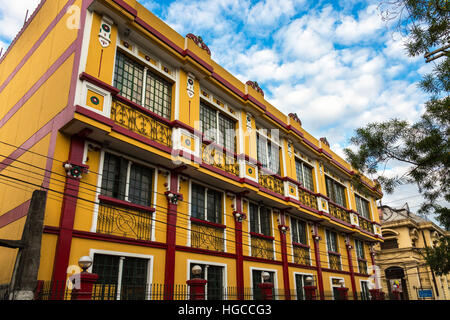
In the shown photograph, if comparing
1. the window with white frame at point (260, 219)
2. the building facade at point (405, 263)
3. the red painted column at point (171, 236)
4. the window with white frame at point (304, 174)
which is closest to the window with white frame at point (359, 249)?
the window with white frame at point (304, 174)

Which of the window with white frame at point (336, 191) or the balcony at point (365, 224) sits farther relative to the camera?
the balcony at point (365, 224)

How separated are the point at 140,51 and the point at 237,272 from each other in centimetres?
871

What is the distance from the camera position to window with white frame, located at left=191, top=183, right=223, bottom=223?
1321cm

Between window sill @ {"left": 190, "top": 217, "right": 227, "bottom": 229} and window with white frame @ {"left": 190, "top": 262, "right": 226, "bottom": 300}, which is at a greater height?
window sill @ {"left": 190, "top": 217, "right": 227, "bottom": 229}

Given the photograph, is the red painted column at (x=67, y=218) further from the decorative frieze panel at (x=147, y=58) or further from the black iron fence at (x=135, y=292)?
the decorative frieze panel at (x=147, y=58)

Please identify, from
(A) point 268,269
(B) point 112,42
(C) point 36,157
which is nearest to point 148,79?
(B) point 112,42

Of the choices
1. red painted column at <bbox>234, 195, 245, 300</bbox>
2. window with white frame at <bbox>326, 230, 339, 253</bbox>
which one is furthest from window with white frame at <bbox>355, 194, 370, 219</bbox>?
red painted column at <bbox>234, 195, 245, 300</bbox>

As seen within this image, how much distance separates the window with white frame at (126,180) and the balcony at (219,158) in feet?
7.75

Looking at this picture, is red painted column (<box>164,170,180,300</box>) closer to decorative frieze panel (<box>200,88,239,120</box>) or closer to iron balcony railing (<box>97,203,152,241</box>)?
iron balcony railing (<box>97,203,152,241</box>)

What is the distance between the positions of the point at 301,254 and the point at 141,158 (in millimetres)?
10304

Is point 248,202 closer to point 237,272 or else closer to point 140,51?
point 237,272

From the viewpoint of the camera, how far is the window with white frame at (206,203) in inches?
520

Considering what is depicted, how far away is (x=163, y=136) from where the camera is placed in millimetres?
12102

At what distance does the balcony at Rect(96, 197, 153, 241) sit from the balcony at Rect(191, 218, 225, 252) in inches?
75.0
